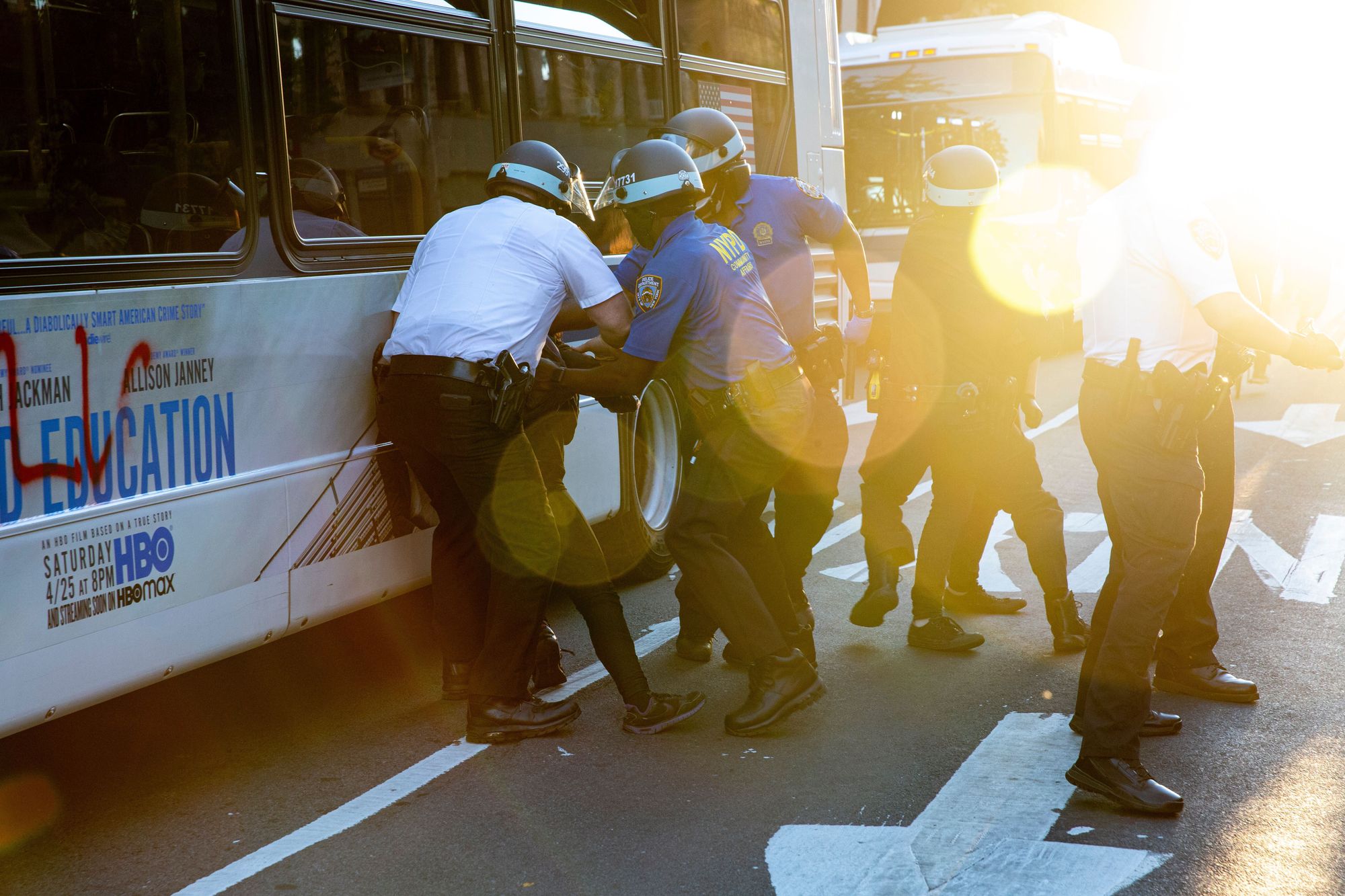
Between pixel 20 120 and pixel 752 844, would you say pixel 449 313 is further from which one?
pixel 752 844

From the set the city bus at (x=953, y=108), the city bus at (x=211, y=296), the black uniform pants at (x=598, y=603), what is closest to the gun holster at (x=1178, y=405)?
the black uniform pants at (x=598, y=603)

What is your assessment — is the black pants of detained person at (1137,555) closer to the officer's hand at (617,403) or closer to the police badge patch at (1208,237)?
the police badge patch at (1208,237)

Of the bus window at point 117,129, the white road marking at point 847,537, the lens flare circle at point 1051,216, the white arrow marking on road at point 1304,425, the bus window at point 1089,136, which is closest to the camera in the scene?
the bus window at point 117,129

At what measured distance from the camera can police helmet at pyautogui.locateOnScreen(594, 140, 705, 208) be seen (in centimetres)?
460

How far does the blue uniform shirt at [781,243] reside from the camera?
5.54 metres

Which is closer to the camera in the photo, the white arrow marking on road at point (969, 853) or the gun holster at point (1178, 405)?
the white arrow marking on road at point (969, 853)

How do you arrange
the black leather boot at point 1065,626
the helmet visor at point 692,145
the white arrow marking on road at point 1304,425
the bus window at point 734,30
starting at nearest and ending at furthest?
the helmet visor at point 692,145, the black leather boot at point 1065,626, the bus window at point 734,30, the white arrow marking on road at point 1304,425

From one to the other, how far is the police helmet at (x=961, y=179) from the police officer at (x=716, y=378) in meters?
0.94

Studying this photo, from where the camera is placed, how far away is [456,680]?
531cm

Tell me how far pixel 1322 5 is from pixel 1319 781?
19462 mm

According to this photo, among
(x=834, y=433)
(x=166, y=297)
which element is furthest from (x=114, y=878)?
(x=834, y=433)

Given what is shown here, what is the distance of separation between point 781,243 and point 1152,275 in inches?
73.2

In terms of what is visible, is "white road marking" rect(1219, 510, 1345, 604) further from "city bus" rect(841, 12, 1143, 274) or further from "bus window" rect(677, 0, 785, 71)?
"city bus" rect(841, 12, 1143, 274)

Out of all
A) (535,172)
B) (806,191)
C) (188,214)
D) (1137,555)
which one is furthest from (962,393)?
(188,214)
